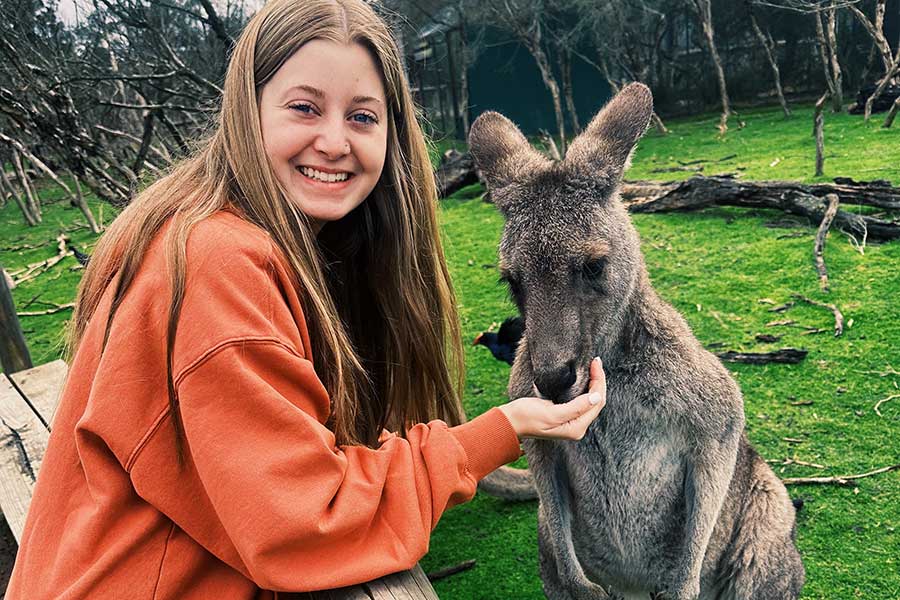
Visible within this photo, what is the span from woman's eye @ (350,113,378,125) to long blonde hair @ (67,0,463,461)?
3.5 inches

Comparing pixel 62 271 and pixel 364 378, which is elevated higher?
pixel 364 378

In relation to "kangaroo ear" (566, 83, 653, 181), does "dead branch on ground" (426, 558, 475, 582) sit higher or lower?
lower

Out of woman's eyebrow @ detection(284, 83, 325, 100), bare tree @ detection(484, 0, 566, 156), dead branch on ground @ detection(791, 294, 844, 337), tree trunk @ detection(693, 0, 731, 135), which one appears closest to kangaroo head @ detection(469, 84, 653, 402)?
woman's eyebrow @ detection(284, 83, 325, 100)

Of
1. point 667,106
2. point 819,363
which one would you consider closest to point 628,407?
point 819,363

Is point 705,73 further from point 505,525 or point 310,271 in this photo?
point 310,271

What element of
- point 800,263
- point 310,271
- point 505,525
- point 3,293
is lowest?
point 505,525

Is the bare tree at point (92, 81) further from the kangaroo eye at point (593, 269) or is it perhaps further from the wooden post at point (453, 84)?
the wooden post at point (453, 84)

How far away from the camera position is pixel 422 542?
1264 mm

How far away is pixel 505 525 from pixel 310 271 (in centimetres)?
175

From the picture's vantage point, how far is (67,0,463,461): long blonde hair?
140 cm

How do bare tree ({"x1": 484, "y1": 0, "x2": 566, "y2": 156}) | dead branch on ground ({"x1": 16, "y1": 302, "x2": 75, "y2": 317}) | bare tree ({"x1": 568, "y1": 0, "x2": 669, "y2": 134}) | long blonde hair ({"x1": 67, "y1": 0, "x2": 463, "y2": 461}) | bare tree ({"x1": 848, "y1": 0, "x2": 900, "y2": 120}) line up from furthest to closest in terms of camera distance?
bare tree ({"x1": 568, "y1": 0, "x2": 669, "y2": 134}), bare tree ({"x1": 484, "y1": 0, "x2": 566, "y2": 156}), bare tree ({"x1": 848, "y1": 0, "x2": 900, "y2": 120}), dead branch on ground ({"x1": 16, "y1": 302, "x2": 75, "y2": 317}), long blonde hair ({"x1": 67, "y1": 0, "x2": 463, "y2": 461})

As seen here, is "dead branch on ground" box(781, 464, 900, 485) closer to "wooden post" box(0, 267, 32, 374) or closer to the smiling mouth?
the smiling mouth

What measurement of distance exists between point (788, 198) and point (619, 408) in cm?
423

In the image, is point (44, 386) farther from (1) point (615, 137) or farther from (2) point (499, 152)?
(1) point (615, 137)
